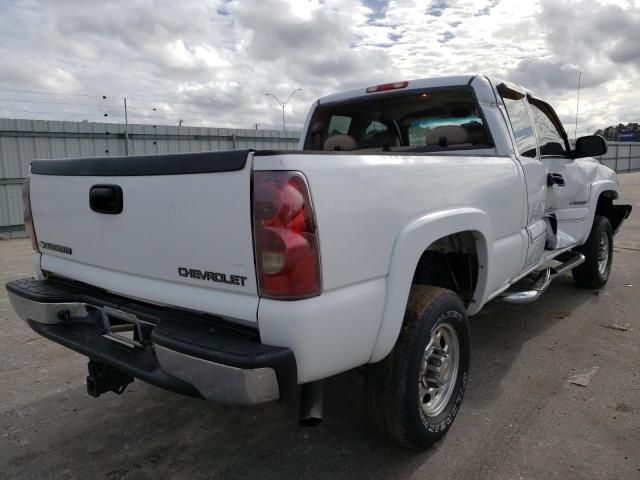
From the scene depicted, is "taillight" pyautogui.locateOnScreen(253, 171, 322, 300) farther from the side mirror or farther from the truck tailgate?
the side mirror

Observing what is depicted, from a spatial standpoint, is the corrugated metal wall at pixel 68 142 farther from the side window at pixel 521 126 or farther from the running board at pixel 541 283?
the running board at pixel 541 283

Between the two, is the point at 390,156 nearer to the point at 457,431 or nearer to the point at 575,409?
the point at 457,431

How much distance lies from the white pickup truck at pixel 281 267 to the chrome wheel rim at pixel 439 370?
0.4 inches

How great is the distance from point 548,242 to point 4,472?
4174 mm

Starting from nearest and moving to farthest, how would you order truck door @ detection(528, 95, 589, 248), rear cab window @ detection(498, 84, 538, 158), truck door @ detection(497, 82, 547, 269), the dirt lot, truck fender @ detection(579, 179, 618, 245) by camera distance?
the dirt lot, truck door @ detection(497, 82, 547, 269), rear cab window @ detection(498, 84, 538, 158), truck door @ detection(528, 95, 589, 248), truck fender @ detection(579, 179, 618, 245)

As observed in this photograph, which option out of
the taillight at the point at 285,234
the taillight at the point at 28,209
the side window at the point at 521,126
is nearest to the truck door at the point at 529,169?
the side window at the point at 521,126

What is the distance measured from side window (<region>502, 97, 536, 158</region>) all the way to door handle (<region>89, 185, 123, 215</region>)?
2.82 metres

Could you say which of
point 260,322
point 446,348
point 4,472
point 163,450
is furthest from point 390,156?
point 4,472

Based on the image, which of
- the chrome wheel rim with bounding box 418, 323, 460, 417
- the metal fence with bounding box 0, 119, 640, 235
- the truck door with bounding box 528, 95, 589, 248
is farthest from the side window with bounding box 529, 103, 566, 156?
the metal fence with bounding box 0, 119, 640, 235

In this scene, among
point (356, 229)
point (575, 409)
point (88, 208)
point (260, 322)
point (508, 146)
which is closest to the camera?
point (260, 322)

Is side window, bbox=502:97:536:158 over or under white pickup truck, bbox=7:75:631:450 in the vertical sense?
over

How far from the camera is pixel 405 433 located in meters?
2.35

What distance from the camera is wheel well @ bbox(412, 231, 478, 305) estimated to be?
9.59ft

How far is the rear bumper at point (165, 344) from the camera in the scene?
1.76 m
